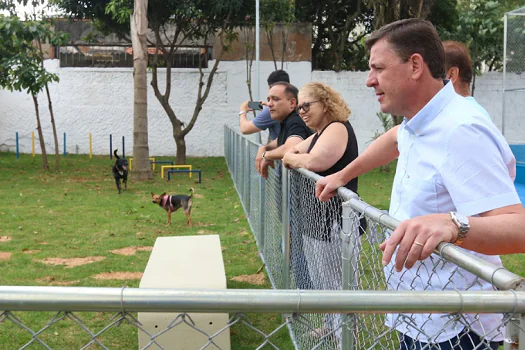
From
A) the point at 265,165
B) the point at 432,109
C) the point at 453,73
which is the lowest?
the point at 265,165

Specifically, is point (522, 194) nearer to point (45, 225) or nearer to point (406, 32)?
point (45, 225)

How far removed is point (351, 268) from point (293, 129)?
283cm

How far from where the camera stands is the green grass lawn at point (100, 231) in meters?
5.05

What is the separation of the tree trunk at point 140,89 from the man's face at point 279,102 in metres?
10.8

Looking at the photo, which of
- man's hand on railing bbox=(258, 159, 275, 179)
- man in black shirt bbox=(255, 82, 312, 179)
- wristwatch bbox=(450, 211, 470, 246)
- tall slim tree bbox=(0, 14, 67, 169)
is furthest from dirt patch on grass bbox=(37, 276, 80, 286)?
tall slim tree bbox=(0, 14, 67, 169)

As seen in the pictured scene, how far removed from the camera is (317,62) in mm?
25906

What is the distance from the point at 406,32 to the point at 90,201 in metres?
11.0

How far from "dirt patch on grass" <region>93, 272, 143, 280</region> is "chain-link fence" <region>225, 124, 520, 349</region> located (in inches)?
54.9

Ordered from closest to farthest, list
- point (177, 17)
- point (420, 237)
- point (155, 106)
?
point (420, 237)
point (177, 17)
point (155, 106)

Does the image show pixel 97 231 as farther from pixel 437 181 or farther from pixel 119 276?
pixel 437 181

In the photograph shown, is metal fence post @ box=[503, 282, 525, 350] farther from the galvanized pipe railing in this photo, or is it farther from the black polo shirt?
the black polo shirt

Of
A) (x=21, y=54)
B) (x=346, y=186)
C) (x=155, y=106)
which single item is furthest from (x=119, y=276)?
(x=155, y=106)

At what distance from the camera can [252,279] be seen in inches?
255

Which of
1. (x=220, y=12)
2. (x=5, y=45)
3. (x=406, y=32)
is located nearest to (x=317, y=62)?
(x=220, y=12)
